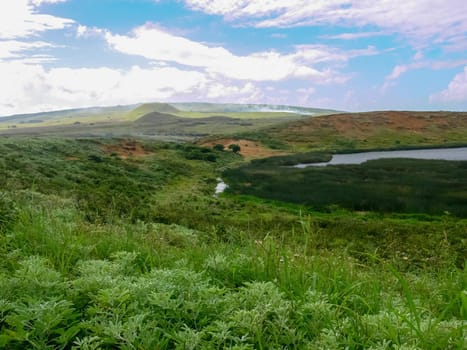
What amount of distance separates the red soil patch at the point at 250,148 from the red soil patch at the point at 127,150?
1799 centimetres

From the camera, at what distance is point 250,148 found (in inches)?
3194

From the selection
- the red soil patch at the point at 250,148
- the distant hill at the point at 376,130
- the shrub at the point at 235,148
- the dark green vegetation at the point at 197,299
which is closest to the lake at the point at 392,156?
the distant hill at the point at 376,130

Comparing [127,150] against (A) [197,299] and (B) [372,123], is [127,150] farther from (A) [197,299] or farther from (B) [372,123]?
(B) [372,123]

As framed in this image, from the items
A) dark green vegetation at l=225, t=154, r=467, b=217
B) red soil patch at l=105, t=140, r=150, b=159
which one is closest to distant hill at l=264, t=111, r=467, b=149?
dark green vegetation at l=225, t=154, r=467, b=217

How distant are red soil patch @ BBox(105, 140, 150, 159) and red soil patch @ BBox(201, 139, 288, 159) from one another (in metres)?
18.0

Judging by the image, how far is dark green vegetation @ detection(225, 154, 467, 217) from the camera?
1228 inches

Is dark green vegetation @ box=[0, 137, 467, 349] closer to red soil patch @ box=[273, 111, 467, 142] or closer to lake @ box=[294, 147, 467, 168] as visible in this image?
lake @ box=[294, 147, 467, 168]

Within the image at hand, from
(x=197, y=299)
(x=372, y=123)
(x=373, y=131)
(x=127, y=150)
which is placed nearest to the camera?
(x=197, y=299)

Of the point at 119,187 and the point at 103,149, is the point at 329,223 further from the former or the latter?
the point at 103,149

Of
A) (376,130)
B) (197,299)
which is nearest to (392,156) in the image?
(376,130)

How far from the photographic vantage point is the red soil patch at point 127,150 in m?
59.1

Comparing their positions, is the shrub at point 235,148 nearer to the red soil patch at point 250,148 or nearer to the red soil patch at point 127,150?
the red soil patch at point 250,148

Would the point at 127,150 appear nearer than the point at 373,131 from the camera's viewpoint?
Yes

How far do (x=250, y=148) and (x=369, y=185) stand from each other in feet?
142
